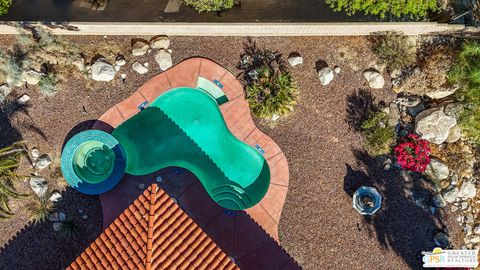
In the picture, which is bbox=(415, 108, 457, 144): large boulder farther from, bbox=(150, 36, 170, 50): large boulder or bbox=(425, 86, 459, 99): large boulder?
bbox=(150, 36, 170, 50): large boulder

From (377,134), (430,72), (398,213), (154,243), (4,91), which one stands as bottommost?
(398,213)

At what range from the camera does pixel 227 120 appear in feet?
61.4

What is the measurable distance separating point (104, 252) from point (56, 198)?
14.9ft

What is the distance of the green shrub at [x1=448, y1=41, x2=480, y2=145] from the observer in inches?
685

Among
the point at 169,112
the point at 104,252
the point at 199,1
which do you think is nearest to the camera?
the point at 104,252

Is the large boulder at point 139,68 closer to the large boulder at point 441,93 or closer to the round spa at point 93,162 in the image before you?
the round spa at point 93,162

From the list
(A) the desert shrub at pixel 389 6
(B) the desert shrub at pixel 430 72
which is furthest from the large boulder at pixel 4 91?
(B) the desert shrub at pixel 430 72

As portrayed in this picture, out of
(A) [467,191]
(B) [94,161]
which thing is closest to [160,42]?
(B) [94,161]

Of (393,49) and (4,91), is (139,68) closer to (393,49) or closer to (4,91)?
(4,91)

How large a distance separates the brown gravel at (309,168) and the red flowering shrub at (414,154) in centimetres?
98

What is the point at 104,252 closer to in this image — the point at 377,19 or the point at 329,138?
the point at 329,138

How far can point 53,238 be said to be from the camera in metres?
18.1

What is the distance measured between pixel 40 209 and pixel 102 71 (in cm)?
741

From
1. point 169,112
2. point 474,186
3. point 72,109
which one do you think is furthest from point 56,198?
point 474,186
